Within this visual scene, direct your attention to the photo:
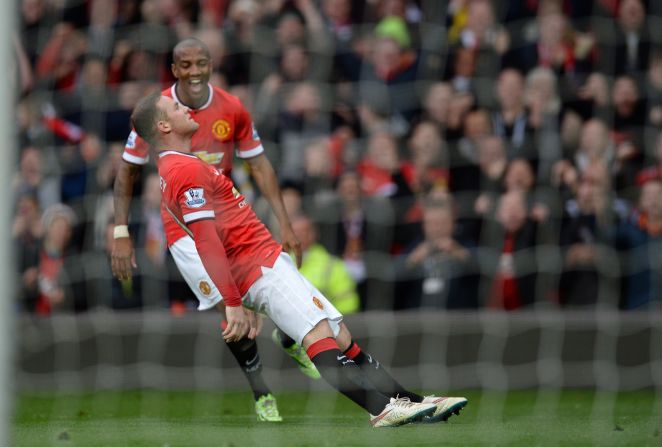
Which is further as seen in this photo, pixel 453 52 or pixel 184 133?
pixel 453 52

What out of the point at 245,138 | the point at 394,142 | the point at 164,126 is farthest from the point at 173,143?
the point at 394,142

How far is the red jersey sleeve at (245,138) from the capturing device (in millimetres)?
7348

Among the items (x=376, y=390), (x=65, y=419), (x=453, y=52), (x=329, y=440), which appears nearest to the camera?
(x=329, y=440)

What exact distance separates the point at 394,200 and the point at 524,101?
1281 millimetres

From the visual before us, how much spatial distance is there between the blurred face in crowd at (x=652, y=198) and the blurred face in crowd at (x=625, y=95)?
2.25 feet

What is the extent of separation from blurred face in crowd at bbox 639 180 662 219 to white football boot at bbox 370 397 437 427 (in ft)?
13.1

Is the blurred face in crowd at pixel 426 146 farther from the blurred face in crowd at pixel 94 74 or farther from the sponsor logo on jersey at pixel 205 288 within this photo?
the sponsor logo on jersey at pixel 205 288

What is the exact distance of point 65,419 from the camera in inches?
301

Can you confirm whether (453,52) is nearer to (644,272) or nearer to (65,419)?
(644,272)

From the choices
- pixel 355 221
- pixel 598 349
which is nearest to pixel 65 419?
pixel 355 221

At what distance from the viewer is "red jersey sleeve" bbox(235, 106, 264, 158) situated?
7.35 m

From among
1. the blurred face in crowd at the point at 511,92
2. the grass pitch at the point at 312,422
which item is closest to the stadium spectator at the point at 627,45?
the blurred face in crowd at the point at 511,92

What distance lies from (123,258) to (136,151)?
1.97ft

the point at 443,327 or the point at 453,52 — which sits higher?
the point at 453,52
